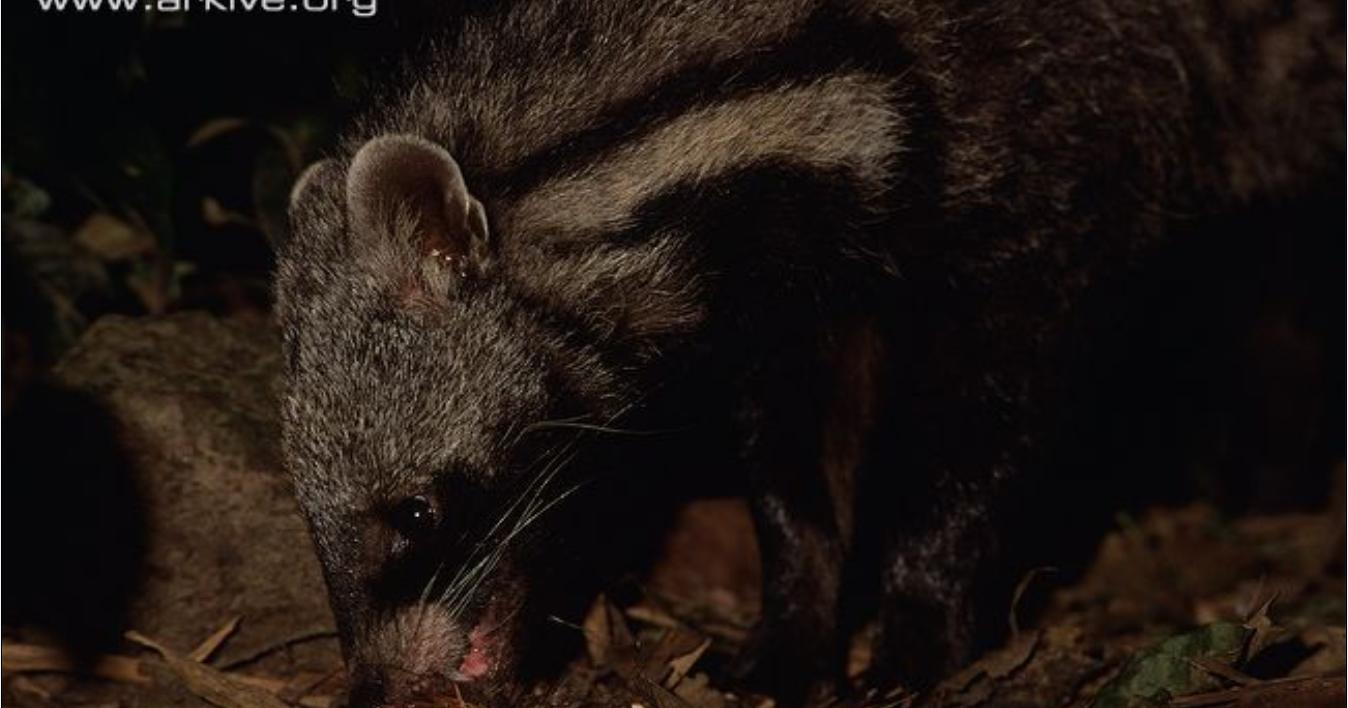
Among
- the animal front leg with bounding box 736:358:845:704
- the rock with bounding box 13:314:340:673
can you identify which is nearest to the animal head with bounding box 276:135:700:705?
the rock with bounding box 13:314:340:673

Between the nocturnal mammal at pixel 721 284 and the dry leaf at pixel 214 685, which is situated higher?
the nocturnal mammal at pixel 721 284

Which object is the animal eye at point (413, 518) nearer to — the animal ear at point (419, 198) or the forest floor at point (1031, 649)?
the forest floor at point (1031, 649)

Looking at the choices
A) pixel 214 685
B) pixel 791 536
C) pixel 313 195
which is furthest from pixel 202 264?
pixel 791 536

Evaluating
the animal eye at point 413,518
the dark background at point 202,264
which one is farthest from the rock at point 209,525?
the animal eye at point 413,518

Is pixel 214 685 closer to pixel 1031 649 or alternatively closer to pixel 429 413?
pixel 429 413

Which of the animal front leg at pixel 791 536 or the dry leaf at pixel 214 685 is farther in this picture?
the animal front leg at pixel 791 536

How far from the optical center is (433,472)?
13.6 ft

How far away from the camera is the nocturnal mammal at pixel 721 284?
419 cm

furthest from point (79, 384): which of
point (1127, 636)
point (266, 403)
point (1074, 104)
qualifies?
point (1127, 636)

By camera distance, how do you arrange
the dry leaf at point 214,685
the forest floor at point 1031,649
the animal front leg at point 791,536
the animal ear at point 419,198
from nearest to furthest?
the animal ear at point 419,198 → the forest floor at point 1031,649 → the dry leaf at point 214,685 → the animal front leg at point 791,536

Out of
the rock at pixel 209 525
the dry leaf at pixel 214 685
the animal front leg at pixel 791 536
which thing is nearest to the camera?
the dry leaf at pixel 214 685

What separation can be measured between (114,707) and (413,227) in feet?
5.04

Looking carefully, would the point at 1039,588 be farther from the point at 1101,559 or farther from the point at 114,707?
the point at 114,707

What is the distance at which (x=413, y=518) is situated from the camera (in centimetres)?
416
